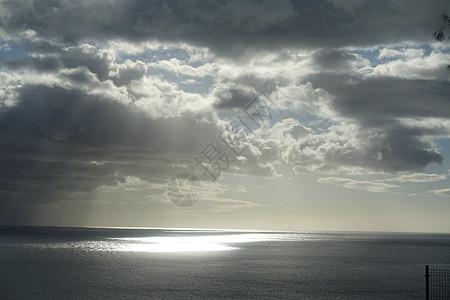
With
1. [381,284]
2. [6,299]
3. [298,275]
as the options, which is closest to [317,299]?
[381,284]

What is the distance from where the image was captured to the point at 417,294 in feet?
228

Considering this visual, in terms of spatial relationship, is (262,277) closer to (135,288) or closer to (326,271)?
(326,271)

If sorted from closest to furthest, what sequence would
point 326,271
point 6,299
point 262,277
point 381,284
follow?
point 6,299 → point 381,284 → point 262,277 → point 326,271

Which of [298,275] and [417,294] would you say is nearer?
[417,294]

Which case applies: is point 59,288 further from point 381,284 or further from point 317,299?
point 381,284

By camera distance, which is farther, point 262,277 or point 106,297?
point 262,277

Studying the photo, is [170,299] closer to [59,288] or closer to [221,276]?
[59,288]

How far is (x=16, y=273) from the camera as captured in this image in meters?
92.8

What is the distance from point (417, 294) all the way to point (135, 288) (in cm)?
4155

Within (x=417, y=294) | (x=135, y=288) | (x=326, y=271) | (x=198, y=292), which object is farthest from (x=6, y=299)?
(x=326, y=271)

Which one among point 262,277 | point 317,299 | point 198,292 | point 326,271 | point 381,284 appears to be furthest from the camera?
point 326,271

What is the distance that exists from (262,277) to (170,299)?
3344 cm

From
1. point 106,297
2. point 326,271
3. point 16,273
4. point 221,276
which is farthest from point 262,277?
point 16,273

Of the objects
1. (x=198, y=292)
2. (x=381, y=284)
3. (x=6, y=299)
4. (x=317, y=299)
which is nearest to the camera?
(x=6, y=299)
